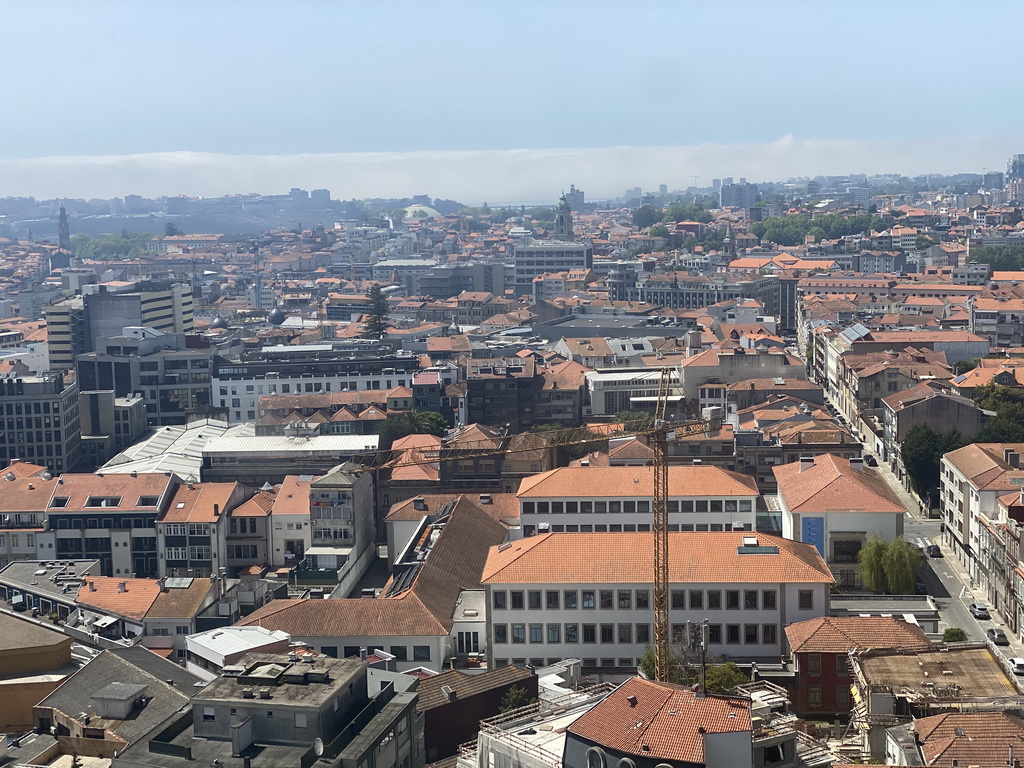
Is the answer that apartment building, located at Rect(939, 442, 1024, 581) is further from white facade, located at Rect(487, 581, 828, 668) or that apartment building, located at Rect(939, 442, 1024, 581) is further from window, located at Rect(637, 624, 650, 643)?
window, located at Rect(637, 624, 650, 643)

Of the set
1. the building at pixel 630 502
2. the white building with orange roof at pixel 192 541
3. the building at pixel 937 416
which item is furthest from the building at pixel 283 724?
the building at pixel 937 416

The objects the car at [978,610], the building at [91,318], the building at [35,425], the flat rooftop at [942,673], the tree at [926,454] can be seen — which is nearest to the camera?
the flat rooftop at [942,673]

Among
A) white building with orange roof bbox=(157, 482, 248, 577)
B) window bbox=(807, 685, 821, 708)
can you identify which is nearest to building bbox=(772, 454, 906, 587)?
window bbox=(807, 685, 821, 708)

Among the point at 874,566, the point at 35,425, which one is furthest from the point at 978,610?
the point at 35,425

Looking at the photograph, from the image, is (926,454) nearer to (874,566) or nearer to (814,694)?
(874,566)

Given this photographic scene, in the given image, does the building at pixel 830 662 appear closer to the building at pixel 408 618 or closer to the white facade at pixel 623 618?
the white facade at pixel 623 618

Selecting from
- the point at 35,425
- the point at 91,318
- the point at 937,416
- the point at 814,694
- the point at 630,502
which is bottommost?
the point at 814,694
